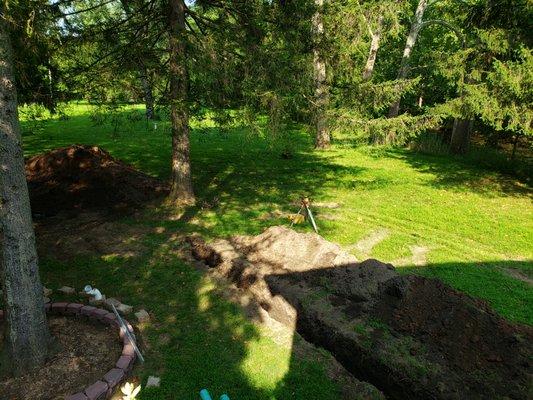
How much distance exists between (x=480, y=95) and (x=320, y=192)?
253 inches

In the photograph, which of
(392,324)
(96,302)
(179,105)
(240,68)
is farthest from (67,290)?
(240,68)

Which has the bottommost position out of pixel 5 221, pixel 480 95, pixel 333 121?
pixel 5 221

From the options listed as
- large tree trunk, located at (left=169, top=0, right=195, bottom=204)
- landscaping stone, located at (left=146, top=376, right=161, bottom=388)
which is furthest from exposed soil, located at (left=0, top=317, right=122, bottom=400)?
large tree trunk, located at (left=169, top=0, right=195, bottom=204)

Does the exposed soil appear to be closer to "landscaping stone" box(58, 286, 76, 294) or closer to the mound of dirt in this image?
"landscaping stone" box(58, 286, 76, 294)

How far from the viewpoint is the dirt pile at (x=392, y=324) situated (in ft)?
15.8

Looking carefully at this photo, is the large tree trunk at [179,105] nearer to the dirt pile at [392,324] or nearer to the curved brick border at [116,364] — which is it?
the dirt pile at [392,324]

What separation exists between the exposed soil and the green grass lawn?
2.08 feet

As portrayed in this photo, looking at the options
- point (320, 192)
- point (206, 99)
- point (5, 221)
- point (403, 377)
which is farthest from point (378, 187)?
point (5, 221)

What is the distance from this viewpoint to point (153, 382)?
16.8ft

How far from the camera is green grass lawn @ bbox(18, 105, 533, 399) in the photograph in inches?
218

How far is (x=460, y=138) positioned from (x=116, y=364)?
21846 mm

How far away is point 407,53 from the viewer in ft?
73.6

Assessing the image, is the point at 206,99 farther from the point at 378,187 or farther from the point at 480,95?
the point at 480,95

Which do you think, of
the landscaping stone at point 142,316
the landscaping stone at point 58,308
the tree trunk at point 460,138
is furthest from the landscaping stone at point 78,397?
the tree trunk at point 460,138
